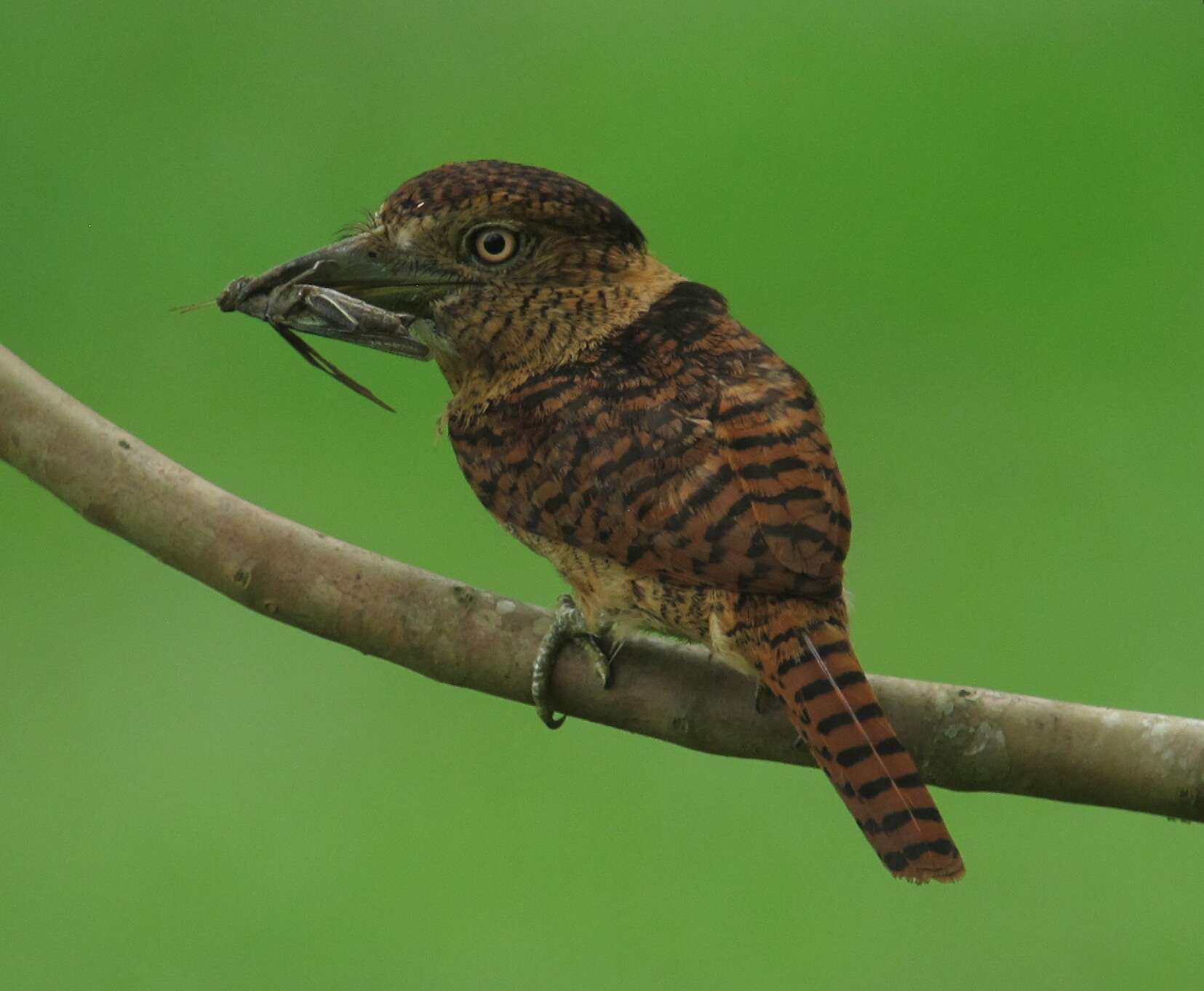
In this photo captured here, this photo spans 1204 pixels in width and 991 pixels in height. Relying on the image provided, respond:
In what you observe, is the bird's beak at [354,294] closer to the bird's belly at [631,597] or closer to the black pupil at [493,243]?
the black pupil at [493,243]

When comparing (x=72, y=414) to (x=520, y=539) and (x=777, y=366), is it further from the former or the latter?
(x=777, y=366)

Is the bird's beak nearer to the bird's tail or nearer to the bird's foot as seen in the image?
the bird's foot

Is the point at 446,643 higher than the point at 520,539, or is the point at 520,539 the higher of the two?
the point at 520,539

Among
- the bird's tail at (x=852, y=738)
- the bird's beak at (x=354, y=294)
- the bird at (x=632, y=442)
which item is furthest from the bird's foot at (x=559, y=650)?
the bird's beak at (x=354, y=294)

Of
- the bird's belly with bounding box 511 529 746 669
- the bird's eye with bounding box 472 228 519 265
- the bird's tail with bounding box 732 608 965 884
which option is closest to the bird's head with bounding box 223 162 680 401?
the bird's eye with bounding box 472 228 519 265

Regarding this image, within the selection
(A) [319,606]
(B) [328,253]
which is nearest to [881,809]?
(A) [319,606]
